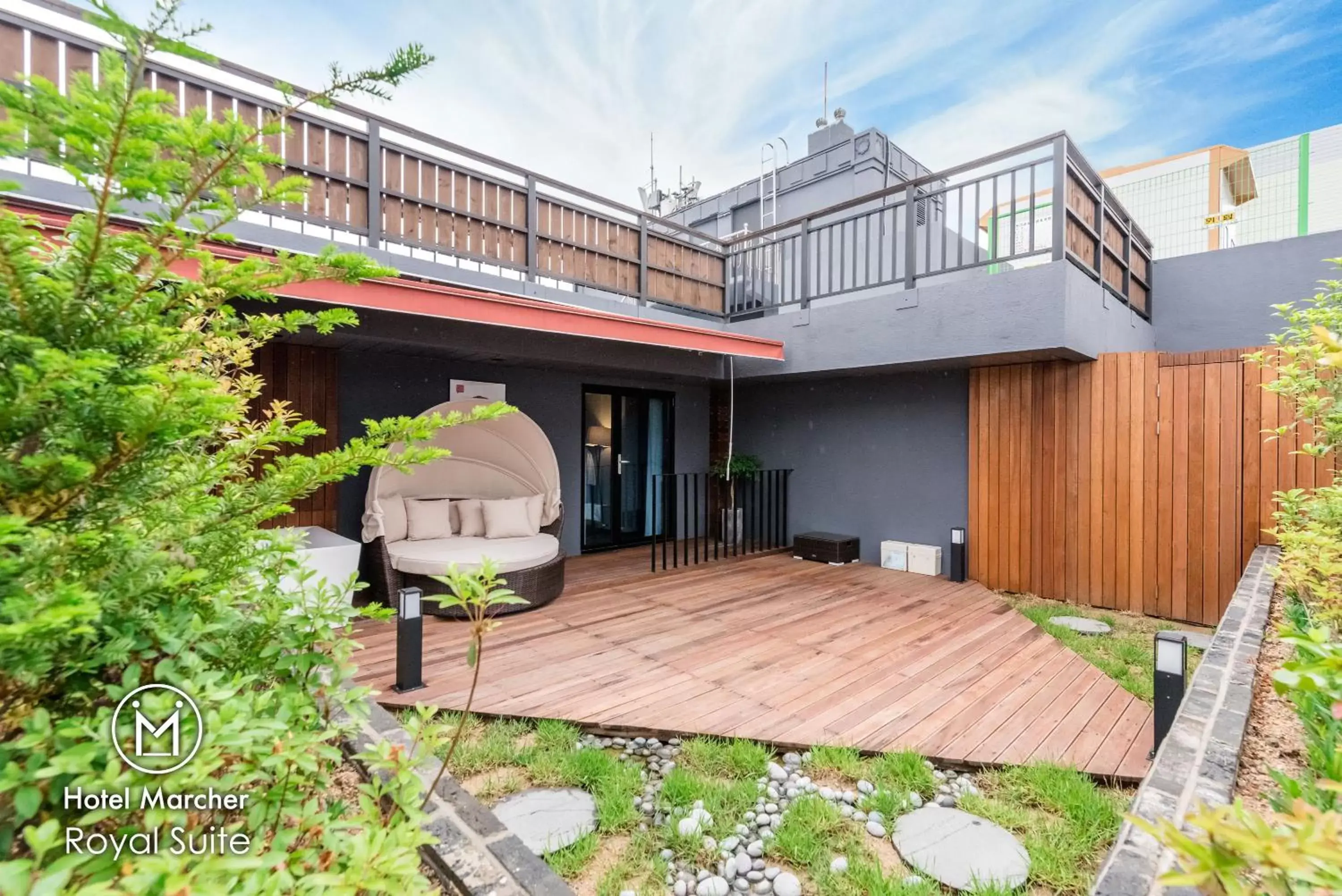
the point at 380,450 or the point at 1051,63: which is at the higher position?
the point at 1051,63

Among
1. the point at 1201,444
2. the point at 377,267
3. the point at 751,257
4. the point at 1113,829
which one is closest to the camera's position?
the point at 377,267

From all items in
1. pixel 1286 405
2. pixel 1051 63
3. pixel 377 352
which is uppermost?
pixel 1051 63

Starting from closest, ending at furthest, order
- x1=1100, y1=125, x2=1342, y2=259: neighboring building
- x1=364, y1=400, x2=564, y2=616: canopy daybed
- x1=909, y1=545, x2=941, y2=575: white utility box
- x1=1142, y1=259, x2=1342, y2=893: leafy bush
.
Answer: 1. x1=1142, y1=259, x2=1342, y2=893: leafy bush
2. x1=364, y1=400, x2=564, y2=616: canopy daybed
3. x1=909, y1=545, x2=941, y2=575: white utility box
4. x1=1100, y1=125, x2=1342, y2=259: neighboring building

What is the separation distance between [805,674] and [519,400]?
4.96m

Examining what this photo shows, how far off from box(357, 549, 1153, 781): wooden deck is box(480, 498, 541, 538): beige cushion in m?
0.82

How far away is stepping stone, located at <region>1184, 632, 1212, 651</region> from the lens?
14.9ft

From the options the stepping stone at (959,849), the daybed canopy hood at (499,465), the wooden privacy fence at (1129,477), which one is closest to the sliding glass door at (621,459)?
the daybed canopy hood at (499,465)

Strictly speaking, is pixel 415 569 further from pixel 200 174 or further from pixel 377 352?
pixel 200 174

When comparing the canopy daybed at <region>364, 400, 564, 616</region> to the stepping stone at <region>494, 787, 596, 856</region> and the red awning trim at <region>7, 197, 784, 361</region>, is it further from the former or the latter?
the stepping stone at <region>494, 787, 596, 856</region>

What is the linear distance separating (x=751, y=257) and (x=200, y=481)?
25.1 ft

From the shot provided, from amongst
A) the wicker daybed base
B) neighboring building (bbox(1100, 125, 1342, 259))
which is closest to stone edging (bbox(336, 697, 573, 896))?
the wicker daybed base

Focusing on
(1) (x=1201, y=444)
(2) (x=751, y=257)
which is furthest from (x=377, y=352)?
(1) (x=1201, y=444)

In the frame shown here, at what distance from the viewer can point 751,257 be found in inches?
319

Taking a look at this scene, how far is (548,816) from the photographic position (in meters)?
2.49
